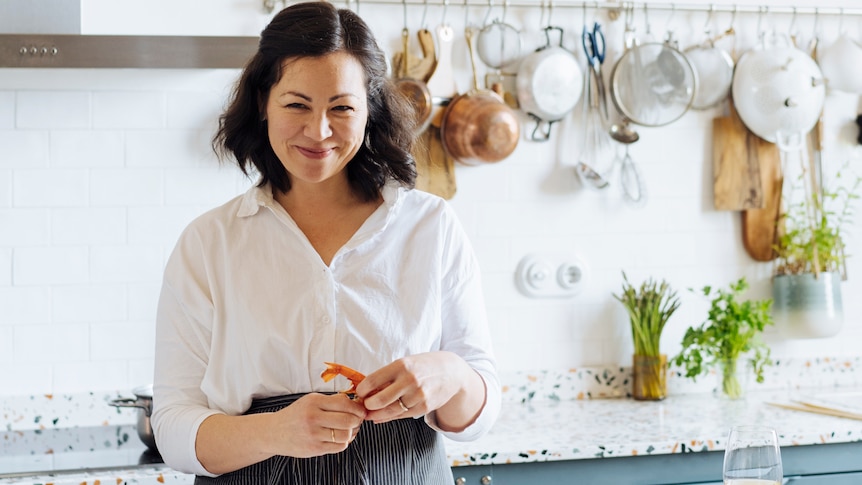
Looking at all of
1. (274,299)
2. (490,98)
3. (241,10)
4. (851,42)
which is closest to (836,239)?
(851,42)

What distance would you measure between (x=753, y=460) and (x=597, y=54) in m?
1.84

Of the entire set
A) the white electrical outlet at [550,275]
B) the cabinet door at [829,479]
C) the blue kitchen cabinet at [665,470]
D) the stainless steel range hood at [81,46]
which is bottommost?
the cabinet door at [829,479]

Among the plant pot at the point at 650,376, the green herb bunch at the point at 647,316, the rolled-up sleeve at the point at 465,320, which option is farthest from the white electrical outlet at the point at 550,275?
the rolled-up sleeve at the point at 465,320

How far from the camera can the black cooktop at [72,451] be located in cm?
216

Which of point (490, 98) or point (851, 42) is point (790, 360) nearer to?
point (851, 42)

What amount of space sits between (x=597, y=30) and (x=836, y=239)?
3.12ft

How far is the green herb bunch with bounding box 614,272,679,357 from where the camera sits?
2.79 metres

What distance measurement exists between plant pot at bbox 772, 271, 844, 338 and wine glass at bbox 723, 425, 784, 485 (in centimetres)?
183

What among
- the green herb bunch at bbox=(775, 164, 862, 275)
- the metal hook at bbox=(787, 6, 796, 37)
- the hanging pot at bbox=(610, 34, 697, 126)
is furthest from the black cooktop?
the metal hook at bbox=(787, 6, 796, 37)

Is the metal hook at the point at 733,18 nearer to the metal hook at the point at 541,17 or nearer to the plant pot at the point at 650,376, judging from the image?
the metal hook at the point at 541,17

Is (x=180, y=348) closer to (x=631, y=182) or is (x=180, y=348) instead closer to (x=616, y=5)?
(x=631, y=182)

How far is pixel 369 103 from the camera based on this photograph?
61.7 inches

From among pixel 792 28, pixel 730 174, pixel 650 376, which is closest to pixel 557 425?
pixel 650 376

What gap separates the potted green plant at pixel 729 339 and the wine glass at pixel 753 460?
5.32ft
